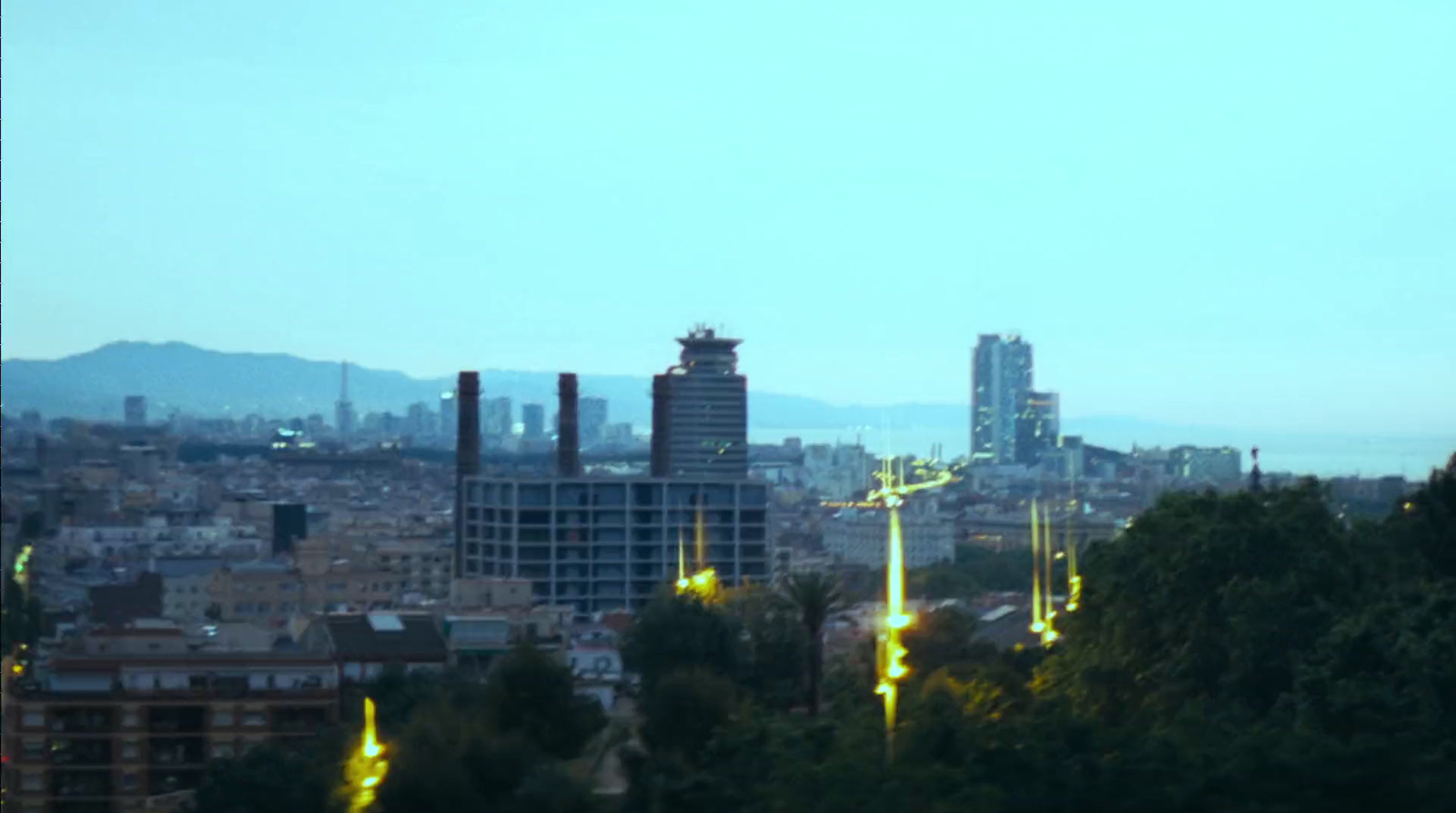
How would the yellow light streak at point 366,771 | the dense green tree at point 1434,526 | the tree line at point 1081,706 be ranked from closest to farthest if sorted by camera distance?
the tree line at point 1081,706
the yellow light streak at point 366,771
the dense green tree at point 1434,526

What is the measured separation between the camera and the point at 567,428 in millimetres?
45062

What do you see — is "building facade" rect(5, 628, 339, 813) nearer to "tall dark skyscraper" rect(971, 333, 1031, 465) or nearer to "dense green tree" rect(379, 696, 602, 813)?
"dense green tree" rect(379, 696, 602, 813)

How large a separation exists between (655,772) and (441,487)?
81807 mm

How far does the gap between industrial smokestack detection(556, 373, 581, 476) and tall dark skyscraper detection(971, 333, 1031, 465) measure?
49.3m

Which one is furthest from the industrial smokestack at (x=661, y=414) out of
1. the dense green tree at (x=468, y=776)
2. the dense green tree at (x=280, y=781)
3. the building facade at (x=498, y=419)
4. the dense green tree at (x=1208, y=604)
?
the building facade at (x=498, y=419)

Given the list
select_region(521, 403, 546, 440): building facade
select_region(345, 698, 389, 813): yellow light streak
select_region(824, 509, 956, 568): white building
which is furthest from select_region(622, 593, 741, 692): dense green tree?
select_region(521, 403, 546, 440): building facade

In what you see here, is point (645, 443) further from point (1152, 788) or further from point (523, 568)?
point (1152, 788)

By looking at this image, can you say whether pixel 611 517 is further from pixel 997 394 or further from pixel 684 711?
pixel 997 394

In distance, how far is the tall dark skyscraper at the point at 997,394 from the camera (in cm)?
9569

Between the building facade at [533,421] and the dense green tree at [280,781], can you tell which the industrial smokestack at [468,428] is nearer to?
the dense green tree at [280,781]

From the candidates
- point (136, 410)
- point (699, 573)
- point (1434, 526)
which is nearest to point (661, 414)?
point (699, 573)

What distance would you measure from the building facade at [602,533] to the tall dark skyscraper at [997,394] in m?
Answer: 51.4

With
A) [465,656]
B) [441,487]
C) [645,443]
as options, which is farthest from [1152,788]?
[441,487]

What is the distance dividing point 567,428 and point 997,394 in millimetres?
54576
